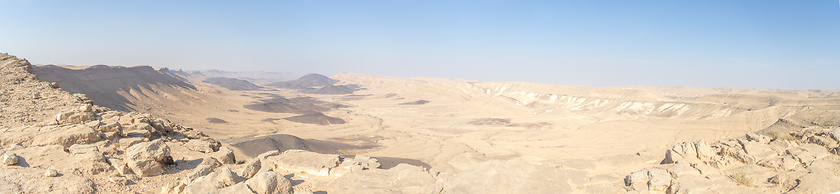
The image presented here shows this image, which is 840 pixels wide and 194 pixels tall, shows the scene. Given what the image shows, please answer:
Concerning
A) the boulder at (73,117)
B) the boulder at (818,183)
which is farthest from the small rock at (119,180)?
the boulder at (818,183)

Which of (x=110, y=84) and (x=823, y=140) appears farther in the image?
(x=110, y=84)

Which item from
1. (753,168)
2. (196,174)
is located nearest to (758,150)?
(753,168)

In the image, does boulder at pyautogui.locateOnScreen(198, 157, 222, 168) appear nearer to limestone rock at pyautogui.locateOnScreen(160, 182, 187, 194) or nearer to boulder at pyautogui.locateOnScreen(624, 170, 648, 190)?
limestone rock at pyautogui.locateOnScreen(160, 182, 187, 194)

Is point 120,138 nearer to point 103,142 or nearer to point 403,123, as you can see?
point 103,142

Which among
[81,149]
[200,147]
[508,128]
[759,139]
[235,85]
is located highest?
[759,139]

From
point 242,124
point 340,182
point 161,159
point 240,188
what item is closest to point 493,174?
point 340,182

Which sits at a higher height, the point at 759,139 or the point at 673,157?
the point at 759,139

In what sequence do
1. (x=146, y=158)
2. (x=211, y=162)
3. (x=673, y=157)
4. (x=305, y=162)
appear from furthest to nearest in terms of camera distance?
(x=673, y=157)
(x=211, y=162)
(x=305, y=162)
(x=146, y=158)

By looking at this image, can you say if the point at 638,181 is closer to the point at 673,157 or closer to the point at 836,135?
the point at 673,157

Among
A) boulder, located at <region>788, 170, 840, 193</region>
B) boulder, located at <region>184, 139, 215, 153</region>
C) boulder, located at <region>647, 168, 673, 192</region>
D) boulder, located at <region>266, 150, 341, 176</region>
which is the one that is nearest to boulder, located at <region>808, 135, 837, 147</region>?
boulder, located at <region>788, 170, 840, 193</region>
